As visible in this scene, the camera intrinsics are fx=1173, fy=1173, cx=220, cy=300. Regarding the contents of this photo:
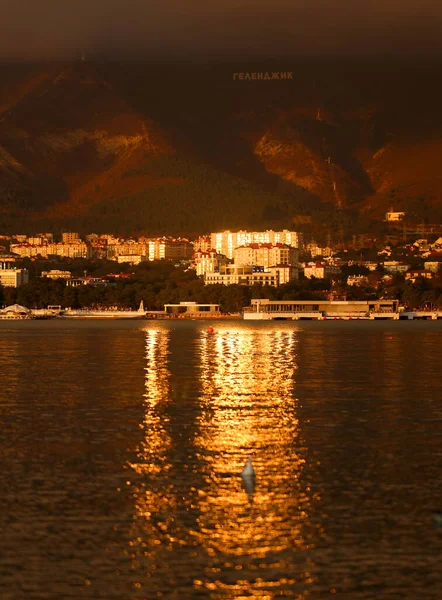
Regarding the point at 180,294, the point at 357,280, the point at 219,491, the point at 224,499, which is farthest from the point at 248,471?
the point at 357,280

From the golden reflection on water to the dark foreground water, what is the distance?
0.04 metres

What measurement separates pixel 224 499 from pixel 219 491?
0.62 metres

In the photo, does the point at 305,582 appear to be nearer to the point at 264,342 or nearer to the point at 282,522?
the point at 282,522

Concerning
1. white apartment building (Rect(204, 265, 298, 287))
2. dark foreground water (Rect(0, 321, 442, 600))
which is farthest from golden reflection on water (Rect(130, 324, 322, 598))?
white apartment building (Rect(204, 265, 298, 287))

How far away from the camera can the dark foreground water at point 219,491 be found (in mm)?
15383

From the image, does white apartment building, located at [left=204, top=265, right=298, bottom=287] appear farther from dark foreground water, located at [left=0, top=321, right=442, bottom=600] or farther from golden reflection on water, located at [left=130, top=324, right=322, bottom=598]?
golden reflection on water, located at [left=130, top=324, right=322, bottom=598]

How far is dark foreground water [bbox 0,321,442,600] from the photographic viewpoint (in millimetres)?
15383

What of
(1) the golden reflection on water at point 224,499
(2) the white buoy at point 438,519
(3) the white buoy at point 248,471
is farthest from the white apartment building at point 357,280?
(2) the white buoy at point 438,519

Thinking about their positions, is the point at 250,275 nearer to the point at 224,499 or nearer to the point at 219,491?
the point at 219,491

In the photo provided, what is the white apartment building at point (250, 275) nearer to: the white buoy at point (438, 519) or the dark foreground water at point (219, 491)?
the dark foreground water at point (219, 491)

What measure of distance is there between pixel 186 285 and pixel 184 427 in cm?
15002

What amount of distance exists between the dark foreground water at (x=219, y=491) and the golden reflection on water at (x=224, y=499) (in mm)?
41

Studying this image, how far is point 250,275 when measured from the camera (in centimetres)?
19200

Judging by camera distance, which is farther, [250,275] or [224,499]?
[250,275]
